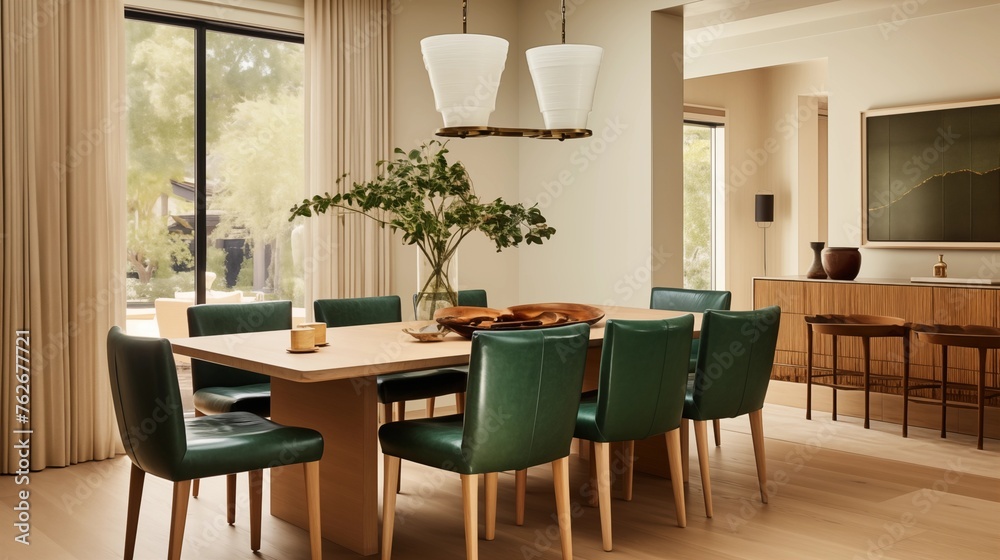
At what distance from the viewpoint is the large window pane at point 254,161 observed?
5.41 m

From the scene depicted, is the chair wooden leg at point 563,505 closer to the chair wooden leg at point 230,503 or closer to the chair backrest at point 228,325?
the chair wooden leg at point 230,503

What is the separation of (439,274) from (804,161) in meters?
5.84

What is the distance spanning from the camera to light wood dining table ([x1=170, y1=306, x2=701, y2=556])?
3076mm

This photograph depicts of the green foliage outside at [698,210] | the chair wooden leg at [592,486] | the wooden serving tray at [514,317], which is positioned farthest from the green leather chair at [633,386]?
the green foliage outside at [698,210]

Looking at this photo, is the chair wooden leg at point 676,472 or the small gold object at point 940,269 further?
the small gold object at point 940,269

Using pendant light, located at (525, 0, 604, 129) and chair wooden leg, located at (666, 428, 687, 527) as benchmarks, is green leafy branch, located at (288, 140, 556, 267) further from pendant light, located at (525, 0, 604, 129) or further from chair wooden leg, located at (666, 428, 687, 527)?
chair wooden leg, located at (666, 428, 687, 527)

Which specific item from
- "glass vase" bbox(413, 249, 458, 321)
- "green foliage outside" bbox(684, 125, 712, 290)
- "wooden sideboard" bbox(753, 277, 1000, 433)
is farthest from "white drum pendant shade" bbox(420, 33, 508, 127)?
"green foliage outside" bbox(684, 125, 712, 290)

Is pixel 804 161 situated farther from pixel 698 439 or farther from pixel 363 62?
pixel 698 439

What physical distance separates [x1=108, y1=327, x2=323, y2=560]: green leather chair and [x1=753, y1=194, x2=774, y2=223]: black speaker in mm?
6285

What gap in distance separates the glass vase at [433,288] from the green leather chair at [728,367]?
1.08 m

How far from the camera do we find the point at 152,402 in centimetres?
274

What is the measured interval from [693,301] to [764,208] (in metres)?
4.01

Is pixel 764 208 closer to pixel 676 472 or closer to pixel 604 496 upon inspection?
pixel 676 472

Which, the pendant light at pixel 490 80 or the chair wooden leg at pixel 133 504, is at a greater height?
the pendant light at pixel 490 80
